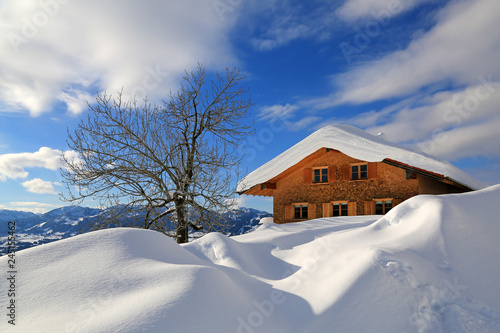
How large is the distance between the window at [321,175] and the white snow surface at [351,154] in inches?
56.8

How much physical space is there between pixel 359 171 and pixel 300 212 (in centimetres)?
337

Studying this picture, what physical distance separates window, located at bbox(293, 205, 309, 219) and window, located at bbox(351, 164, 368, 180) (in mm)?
2677

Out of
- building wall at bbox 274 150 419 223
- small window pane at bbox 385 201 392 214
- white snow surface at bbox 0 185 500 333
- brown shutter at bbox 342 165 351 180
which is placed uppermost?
brown shutter at bbox 342 165 351 180

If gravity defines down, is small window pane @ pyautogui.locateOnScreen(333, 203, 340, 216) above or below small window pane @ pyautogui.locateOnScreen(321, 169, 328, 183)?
below

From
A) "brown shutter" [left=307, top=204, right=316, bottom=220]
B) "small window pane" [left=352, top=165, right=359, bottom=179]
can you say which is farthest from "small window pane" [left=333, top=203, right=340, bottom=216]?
"small window pane" [left=352, top=165, right=359, bottom=179]

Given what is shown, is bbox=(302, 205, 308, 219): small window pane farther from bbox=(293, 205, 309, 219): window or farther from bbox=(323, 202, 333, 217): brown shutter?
bbox=(323, 202, 333, 217): brown shutter

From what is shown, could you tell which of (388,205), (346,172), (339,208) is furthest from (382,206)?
Answer: (346,172)

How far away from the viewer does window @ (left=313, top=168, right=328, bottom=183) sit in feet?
47.6

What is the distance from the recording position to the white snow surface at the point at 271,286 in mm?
3238

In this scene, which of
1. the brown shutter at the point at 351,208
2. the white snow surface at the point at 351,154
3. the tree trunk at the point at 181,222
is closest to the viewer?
the tree trunk at the point at 181,222

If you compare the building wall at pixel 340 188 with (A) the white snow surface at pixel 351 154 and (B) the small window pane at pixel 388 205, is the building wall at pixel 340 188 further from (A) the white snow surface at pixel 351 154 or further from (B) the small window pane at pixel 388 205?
(A) the white snow surface at pixel 351 154

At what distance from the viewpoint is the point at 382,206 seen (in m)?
A: 13.0

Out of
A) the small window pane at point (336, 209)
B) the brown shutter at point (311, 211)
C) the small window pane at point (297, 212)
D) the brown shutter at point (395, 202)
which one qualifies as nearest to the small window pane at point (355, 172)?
the small window pane at point (336, 209)

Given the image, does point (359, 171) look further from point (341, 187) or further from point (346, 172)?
point (341, 187)
